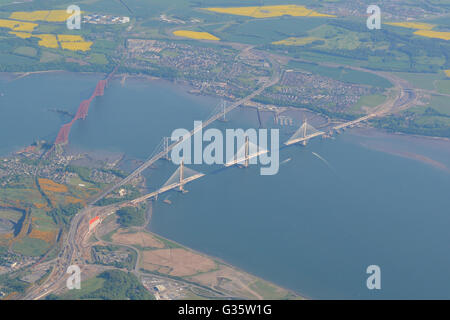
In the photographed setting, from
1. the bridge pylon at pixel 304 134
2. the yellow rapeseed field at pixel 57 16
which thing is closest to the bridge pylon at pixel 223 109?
the bridge pylon at pixel 304 134

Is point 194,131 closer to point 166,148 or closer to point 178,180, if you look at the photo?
point 166,148

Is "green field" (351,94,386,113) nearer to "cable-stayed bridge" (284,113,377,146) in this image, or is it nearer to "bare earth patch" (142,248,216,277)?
"cable-stayed bridge" (284,113,377,146)

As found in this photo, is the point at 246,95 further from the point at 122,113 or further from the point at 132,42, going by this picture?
the point at 132,42

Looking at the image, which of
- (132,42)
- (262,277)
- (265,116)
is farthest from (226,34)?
(262,277)

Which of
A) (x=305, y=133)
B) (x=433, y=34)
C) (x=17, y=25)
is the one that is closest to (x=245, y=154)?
(x=305, y=133)

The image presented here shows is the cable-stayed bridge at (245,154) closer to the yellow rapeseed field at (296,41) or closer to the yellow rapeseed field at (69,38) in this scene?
the yellow rapeseed field at (296,41)
